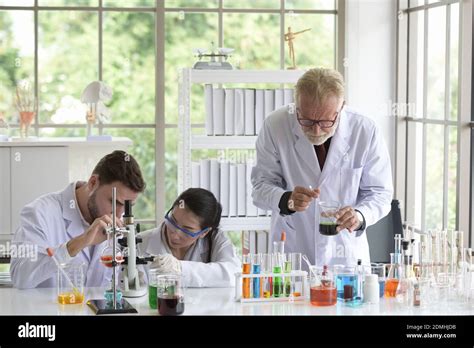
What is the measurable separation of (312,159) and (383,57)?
2203mm

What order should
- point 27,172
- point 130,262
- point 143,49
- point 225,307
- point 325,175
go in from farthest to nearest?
1. point 143,49
2. point 27,172
3. point 325,175
4. point 130,262
5. point 225,307

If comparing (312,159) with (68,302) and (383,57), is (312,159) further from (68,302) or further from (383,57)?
(383,57)

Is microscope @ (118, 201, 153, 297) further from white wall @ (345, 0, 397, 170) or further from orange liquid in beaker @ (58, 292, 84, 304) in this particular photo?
white wall @ (345, 0, 397, 170)

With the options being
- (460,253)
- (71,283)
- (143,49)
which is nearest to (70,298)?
(71,283)

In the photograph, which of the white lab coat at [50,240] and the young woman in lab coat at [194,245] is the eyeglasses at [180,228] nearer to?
the young woman in lab coat at [194,245]

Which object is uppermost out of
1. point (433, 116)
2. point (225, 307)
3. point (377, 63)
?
point (377, 63)

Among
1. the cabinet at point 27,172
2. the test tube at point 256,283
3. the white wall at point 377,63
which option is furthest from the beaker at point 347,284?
the cabinet at point 27,172

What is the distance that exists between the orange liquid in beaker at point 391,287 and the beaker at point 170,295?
2.62ft

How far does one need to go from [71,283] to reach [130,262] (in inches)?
8.7

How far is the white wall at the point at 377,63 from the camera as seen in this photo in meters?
5.76

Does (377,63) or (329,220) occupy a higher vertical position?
(377,63)

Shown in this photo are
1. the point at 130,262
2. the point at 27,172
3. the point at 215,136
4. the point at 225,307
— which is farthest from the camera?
the point at 27,172

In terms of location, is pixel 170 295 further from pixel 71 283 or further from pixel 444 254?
pixel 444 254

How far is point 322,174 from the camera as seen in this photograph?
12.5 feet
